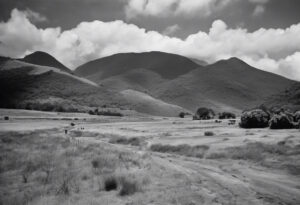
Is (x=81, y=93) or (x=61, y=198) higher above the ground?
(x=81, y=93)

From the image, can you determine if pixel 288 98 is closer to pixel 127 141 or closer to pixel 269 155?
pixel 127 141

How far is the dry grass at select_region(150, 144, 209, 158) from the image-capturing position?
1949 cm

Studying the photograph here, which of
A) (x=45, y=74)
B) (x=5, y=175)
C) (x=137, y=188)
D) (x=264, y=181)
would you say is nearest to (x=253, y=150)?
(x=264, y=181)

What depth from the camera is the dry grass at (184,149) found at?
19494 mm

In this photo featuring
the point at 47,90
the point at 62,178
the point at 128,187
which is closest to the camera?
the point at 128,187

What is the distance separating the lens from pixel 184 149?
21.2 m

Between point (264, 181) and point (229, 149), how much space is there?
780cm

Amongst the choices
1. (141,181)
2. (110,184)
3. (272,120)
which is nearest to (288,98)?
(272,120)

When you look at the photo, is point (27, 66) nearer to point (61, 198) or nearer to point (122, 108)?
point (122, 108)

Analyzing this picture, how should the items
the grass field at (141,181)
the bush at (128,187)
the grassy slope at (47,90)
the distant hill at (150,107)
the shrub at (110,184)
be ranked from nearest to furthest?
the grass field at (141,181) → the bush at (128,187) → the shrub at (110,184) → the grassy slope at (47,90) → the distant hill at (150,107)

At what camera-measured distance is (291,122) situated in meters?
37.8

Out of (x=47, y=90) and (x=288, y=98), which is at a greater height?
(x=47, y=90)

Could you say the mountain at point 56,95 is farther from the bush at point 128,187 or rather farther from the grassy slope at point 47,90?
the bush at point 128,187

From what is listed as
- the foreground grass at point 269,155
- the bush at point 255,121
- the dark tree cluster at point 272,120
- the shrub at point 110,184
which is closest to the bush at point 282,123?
the dark tree cluster at point 272,120
